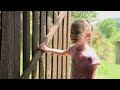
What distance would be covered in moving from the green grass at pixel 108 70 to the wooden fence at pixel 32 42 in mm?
3825

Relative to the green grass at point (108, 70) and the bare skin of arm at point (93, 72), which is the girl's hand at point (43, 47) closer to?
the bare skin of arm at point (93, 72)

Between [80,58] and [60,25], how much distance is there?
1650mm

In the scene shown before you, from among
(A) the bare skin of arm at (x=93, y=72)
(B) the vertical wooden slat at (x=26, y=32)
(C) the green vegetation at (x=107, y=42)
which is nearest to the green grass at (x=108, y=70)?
(C) the green vegetation at (x=107, y=42)

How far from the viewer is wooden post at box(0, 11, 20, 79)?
2882mm

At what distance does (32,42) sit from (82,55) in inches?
35.3

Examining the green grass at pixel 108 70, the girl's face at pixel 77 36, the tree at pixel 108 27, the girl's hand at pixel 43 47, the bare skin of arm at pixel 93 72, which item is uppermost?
the tree at pixel 108 27

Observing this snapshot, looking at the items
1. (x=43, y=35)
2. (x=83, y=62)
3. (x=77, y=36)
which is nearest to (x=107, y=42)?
(x=43, y=35)

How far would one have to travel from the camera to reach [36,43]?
343 centimetres

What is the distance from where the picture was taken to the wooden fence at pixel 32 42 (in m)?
2.91

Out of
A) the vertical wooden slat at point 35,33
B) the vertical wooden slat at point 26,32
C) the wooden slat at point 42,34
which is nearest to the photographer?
the vertical wooden slat at point 26,32

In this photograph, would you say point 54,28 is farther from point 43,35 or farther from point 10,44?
point 10,44

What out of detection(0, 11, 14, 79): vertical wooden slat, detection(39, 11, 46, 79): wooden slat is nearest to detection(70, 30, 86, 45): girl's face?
detection(0, 11, 14, 79): vertical wooden slat

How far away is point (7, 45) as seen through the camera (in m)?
Result: 2.90

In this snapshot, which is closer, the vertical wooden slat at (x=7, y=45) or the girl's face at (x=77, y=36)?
the girl's face at (x=77, y=36)
